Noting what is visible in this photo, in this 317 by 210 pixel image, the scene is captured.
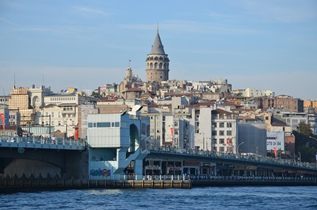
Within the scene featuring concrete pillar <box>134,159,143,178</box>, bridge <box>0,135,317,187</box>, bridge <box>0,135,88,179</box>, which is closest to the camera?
bridge <box>0,135,317,187</box>

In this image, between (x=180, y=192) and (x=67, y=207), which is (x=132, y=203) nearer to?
(x=67, y=207)

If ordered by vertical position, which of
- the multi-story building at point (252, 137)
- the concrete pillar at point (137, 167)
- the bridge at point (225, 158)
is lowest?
the concrete pillar at point (137, 167)

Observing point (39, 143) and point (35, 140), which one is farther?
point (35, 140)

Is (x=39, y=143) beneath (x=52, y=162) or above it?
above

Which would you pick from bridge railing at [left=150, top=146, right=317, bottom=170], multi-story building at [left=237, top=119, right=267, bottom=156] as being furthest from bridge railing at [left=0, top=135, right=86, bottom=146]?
multi-story building at [left=237, top=119, right=267, bottom=156]

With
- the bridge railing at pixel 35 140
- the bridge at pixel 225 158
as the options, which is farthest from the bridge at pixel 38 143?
the bridge at pixel 225 158

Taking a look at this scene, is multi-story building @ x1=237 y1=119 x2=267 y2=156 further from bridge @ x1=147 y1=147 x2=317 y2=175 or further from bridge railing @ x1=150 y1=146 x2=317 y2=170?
bridge railing @ x1=150 y1=146 x2=317 y2=170

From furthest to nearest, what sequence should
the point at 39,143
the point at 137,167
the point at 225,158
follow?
1. the point at 225,158
2. the point at 137,167
3. the point at 39,143

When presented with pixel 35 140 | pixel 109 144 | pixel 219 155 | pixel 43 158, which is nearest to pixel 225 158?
pixel 219 155

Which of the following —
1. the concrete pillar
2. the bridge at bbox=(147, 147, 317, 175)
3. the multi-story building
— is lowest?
the concrete pillar

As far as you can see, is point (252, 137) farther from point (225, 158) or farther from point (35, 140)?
point (35, 140)

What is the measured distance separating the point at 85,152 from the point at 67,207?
29510mm

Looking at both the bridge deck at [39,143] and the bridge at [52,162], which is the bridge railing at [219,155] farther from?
the bridge deck at [39,143]

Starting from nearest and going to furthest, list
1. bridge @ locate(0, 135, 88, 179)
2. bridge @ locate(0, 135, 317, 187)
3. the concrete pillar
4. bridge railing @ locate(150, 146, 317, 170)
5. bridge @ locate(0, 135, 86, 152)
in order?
bridge @ locate(0, 135, 86, 152) → bridge @ locate(0, 135, 317, 187) → bridge @ locate(0, 135, 88, 179) → the concrete pillar → bridge railing @ locate(150, 146, 317, 170)
